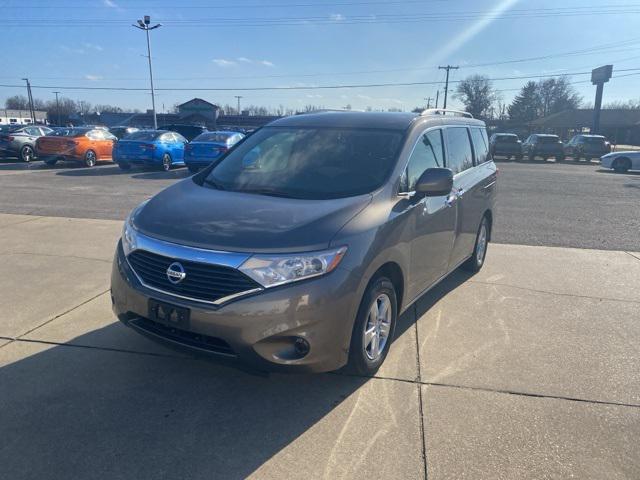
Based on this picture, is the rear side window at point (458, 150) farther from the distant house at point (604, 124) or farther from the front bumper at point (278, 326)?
the distant house at point (604, 124)

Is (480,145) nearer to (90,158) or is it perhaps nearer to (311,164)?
(311,164)

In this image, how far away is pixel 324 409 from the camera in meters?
3.12

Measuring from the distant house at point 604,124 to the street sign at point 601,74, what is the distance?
31.3 ft

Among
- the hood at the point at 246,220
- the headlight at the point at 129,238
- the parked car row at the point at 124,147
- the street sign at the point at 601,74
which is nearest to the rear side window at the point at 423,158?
the hood at the point at 246,220

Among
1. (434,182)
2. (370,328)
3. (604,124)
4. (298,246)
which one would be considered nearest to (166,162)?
(434,182)

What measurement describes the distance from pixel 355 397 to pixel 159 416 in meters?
1.27

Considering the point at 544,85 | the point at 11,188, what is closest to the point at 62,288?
the point at 11,188

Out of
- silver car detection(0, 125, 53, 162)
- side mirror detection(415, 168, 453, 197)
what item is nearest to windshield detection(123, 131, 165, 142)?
silver car detection(0, 125, 53, 162)

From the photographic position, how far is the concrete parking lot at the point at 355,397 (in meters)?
2.65

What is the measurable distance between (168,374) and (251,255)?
1301 millimetres

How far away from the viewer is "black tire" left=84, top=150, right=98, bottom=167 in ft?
60.7

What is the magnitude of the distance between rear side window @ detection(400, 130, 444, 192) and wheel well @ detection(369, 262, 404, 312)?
62cm

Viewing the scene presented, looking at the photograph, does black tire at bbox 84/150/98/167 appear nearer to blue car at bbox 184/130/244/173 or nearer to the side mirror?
blue car at bbox 184/130/244/173

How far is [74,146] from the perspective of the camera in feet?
59.3
